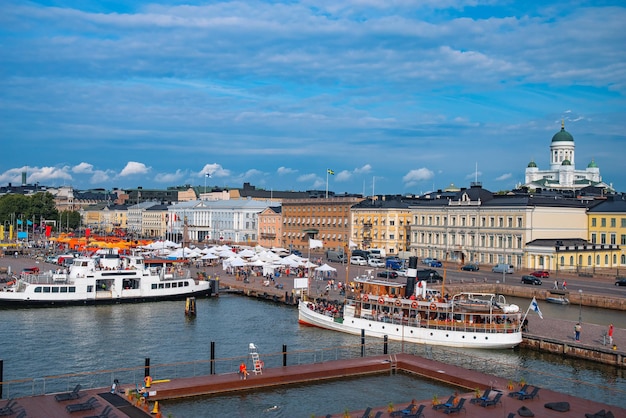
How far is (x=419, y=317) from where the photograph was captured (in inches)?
1737

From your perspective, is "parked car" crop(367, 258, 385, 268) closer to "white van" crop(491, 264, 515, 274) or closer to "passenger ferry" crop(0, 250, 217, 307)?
"white van" crop(491, 264, 515, 274)

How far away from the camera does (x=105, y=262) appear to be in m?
62.8

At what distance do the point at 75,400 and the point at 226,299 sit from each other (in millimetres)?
37311

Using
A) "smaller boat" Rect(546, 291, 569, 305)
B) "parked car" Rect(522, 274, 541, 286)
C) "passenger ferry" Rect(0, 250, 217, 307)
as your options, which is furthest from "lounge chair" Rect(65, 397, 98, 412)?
"parked car" Rect(522, 274, 541, 286)

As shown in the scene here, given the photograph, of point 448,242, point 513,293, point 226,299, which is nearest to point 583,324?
point 513,293

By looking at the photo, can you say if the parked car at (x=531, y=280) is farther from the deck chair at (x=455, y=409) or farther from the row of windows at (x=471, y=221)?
the deck chair at (x=455, y=409)

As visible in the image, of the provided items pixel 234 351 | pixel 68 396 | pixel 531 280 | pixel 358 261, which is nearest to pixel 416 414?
pixel 68 396

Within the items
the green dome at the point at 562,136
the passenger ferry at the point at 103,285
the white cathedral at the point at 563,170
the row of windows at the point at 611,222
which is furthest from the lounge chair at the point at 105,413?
the green dome at the point at 562,136

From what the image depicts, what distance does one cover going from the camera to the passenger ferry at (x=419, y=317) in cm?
A: 4228

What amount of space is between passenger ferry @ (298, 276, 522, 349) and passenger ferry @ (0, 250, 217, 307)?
59.5ft

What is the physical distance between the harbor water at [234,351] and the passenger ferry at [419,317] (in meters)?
0.82

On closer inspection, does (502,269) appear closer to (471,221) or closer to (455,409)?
(471,221)

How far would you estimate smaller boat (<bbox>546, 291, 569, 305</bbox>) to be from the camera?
195ft

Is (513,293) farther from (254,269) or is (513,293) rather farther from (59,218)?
(59,218)
